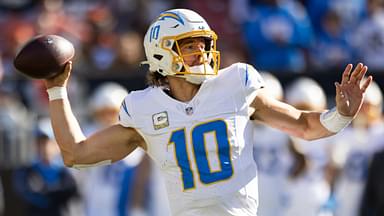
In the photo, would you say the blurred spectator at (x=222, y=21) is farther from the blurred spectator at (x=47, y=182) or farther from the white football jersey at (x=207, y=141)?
the white football jersey at (x=207, y=141)

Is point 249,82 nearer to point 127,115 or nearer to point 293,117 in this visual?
point 293,117

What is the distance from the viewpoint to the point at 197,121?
528 centimetres

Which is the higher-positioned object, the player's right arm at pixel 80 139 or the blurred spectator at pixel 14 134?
the player's right arm at pixel 80 139

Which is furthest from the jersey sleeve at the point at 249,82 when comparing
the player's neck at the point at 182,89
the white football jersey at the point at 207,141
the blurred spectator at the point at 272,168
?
the blurred spectator at the point at 272,168

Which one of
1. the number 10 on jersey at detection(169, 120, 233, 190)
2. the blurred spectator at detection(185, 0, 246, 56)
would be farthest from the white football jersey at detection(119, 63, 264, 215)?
the blurred spectator at detection(185, 0, 246, 56)

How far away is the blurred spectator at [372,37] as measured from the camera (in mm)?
10074

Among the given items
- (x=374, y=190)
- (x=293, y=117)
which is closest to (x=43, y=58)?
(x=293, y=117)

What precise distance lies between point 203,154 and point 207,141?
62 mm

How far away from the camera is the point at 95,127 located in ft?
32.3

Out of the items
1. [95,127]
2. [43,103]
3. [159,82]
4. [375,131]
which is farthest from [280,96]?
[159,82]

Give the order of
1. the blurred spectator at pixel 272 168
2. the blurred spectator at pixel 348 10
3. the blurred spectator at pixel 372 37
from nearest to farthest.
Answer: the blurred spectator at pixel 272 168
the blurred spectator at pixel 372 37
the blurred spectator at pixel 348 10

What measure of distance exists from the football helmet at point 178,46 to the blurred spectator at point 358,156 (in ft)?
10.9

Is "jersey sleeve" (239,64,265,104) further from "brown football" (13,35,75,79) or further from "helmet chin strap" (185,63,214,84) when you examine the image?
"brown football" (13,35,75,79)

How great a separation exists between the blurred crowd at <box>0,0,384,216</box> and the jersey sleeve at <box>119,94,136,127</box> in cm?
302
